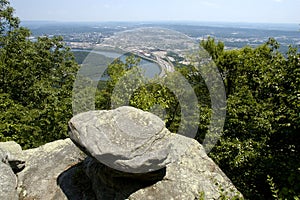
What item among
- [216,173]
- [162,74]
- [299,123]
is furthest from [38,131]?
[299,123]

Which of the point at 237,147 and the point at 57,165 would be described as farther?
the point at 237,147

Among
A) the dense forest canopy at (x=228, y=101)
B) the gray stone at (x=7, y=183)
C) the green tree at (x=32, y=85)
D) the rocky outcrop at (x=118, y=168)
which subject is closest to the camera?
the rocky outcrop at (x=118, y=168)

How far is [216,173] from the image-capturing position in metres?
9.00

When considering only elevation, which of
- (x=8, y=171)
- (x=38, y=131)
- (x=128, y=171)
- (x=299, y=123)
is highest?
(x=299, y=123)

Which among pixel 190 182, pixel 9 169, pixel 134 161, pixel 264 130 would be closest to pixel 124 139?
pixel 134 161

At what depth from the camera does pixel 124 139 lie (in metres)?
7.34

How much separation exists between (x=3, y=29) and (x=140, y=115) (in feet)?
71.8

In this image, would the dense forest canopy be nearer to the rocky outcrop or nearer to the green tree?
the green tree

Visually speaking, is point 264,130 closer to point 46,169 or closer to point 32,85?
point 46,169

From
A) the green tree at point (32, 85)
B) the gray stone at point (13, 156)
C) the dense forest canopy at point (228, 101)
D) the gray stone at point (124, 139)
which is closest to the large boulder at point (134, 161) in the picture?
the gray stone at point (124, 139)

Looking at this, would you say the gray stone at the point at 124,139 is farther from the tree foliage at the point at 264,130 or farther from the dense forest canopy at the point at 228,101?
the tree foliage at the point at 264,130

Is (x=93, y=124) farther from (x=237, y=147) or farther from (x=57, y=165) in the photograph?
(x=237, y=147)

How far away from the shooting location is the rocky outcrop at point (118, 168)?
723 centimetres

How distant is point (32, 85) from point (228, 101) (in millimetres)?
16043
